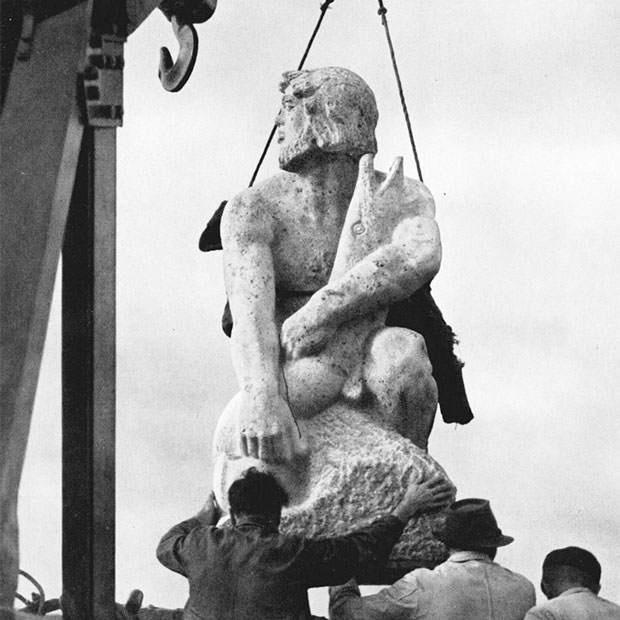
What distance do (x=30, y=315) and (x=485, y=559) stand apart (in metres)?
1.91

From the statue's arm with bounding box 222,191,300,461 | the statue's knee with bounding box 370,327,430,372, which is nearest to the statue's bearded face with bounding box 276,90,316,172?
the statue's arm with bounding box 222,191,300,461

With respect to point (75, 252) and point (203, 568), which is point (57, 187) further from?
point (203, 568)

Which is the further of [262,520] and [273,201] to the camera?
[273,201]

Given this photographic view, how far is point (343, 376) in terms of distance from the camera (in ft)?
35.7

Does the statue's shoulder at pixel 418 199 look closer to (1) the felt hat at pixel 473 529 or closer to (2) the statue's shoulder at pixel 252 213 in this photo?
(2) the statue's shoulder at pixel 252 213

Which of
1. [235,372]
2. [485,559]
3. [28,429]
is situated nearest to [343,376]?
[235,372]

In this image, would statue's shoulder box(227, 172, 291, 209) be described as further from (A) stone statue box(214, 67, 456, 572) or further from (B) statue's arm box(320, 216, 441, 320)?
(B) statue's arm box(320, 216, 441, 320)

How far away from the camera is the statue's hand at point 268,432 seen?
10.6 meters

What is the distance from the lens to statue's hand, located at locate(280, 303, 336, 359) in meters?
10.9

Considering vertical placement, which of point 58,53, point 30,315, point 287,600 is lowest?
point 287,600

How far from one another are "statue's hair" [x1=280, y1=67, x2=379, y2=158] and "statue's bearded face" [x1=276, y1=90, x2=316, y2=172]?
2 cm

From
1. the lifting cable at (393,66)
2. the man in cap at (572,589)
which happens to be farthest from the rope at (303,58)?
the man in cap at (572,589)

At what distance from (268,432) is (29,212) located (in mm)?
1571

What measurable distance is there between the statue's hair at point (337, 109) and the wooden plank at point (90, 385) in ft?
4.30
